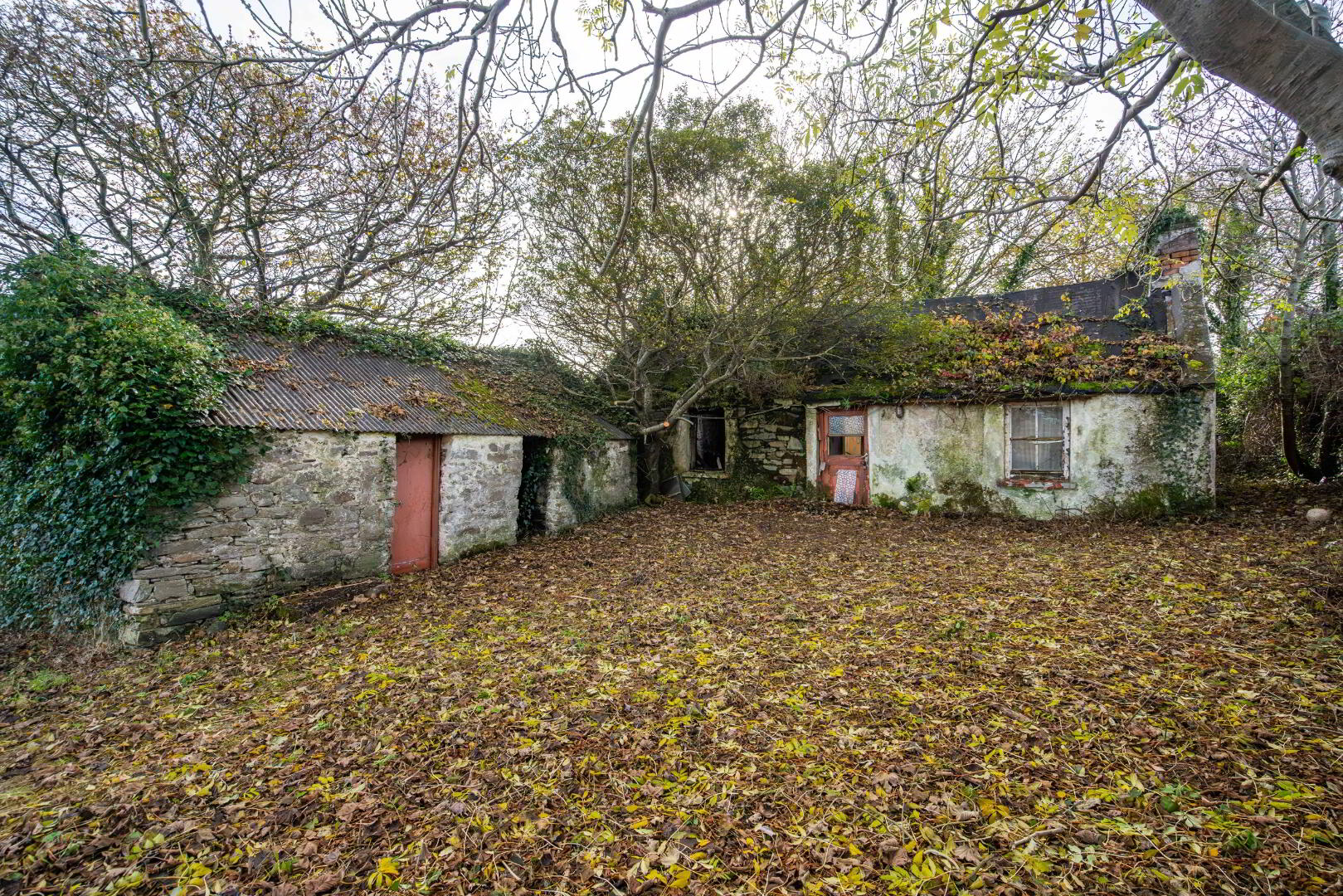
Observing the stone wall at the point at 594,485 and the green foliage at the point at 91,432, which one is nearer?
the green foliage at the point at 91,432

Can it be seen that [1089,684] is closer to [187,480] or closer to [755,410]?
[187,480]

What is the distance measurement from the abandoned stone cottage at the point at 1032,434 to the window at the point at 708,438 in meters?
0.39

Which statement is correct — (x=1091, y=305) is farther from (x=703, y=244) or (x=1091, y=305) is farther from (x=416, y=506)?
(x=416, y=506)

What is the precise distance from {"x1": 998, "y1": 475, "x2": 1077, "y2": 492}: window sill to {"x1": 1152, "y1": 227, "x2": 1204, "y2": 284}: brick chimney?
4.07 m

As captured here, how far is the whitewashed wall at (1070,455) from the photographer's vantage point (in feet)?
28.5

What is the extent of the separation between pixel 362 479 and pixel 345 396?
1335 mm

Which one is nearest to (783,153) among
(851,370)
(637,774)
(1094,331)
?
(851,370)

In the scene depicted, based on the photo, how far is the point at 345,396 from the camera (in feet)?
26.0

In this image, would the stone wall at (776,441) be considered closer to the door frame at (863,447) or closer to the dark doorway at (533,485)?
the door frame at (863,447)

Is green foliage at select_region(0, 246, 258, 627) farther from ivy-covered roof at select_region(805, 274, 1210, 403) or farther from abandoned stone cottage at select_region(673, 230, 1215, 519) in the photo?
ivy-covered roof at select_region(805, 274, 1210, 403)

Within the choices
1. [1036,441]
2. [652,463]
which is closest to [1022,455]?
[1036,441]

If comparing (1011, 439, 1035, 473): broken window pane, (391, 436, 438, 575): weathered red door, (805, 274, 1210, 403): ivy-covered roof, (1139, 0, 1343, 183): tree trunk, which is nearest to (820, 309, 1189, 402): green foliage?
(805, 274, 1210, 403): ivy-covered roof

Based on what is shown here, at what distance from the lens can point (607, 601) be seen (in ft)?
21.5

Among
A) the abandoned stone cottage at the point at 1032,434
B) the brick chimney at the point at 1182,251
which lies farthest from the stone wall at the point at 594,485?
the brick chimney at the point at 1182,251
